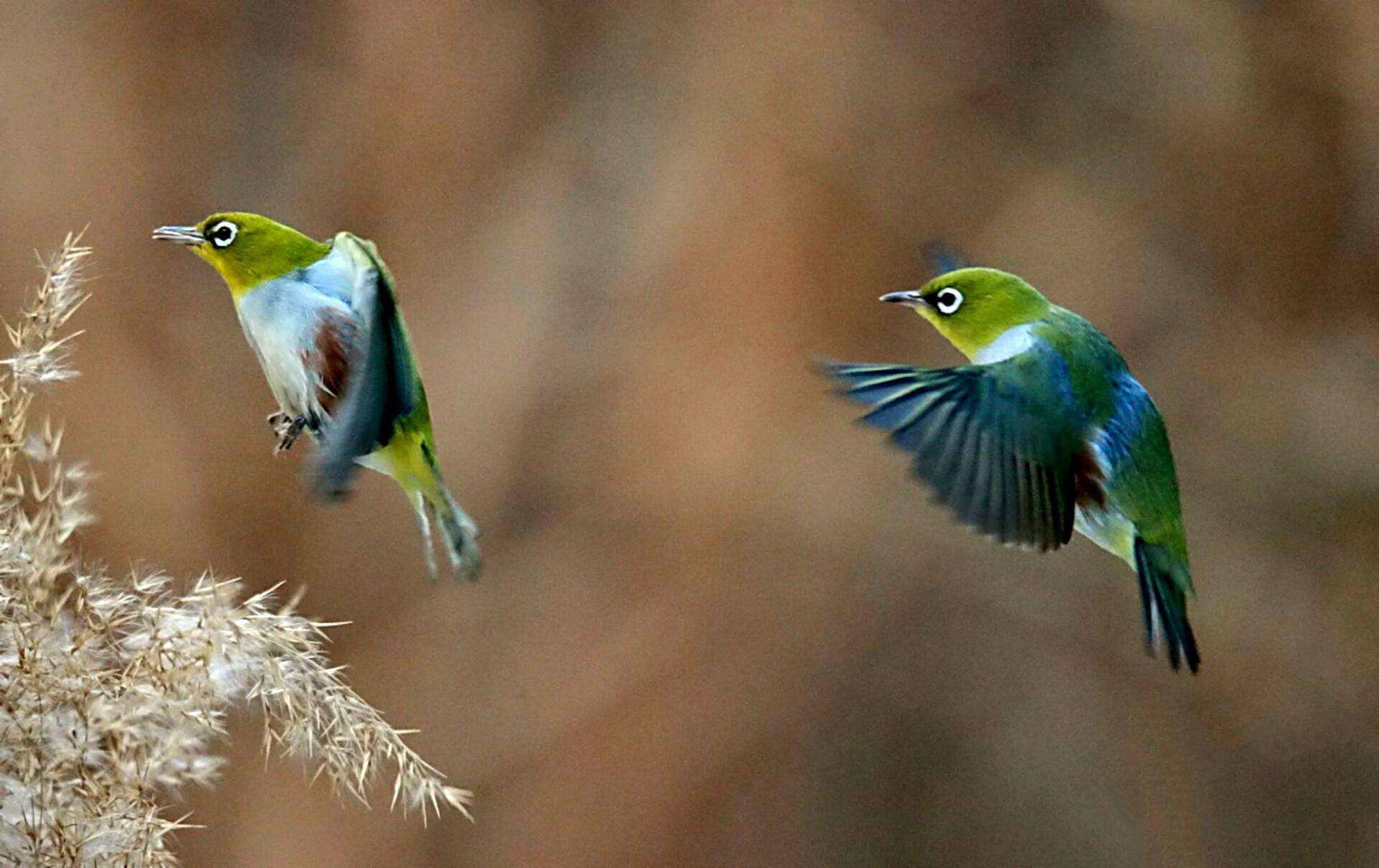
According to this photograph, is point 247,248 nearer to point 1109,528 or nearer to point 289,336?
point 289,336

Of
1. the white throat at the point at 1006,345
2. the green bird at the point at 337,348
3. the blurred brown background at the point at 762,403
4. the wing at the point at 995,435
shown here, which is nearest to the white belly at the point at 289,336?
the green bird at the point at 337,348

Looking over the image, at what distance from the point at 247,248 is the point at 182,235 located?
0.13 ft

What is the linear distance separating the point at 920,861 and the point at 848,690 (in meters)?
0.27

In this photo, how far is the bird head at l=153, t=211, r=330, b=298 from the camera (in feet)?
2.29

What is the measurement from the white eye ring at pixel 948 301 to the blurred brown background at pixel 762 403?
145 centimetres

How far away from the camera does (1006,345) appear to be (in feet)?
2.65

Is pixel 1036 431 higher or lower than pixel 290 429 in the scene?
higher

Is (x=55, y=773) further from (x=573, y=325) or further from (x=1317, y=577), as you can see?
(x=1317, y=577)

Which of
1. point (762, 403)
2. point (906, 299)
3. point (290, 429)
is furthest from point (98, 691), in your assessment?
point (762, 403)

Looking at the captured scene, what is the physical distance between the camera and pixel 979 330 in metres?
0.81

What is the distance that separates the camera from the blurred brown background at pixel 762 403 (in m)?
2.18

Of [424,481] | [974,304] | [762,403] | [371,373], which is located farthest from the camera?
[762,403]

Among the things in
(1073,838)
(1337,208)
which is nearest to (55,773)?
(1073,838)

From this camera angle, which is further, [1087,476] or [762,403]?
[762,403]
